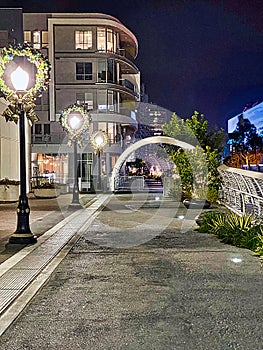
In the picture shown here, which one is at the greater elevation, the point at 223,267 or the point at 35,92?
the point at 35,92

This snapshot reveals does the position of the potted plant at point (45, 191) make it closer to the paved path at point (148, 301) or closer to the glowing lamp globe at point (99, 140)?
the glowing lamp globe at point (99, 140)

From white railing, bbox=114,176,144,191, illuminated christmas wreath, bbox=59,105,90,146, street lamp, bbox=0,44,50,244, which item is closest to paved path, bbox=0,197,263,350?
street lamp, bbox=0,44,50,244

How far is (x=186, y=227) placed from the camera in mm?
15039

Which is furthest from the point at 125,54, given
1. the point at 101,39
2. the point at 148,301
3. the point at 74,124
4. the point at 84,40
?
the point at 148,301

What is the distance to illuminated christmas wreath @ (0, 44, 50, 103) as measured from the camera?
12.2 metres

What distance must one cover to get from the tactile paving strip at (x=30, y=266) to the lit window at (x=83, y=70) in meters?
41.9

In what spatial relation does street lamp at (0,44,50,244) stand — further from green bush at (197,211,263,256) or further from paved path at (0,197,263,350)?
green bush at (197,211,263,256)

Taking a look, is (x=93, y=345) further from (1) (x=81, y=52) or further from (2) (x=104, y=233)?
(1) (x=81, y=52)

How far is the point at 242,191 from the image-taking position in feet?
56.2

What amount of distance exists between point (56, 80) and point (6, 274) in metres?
48.3

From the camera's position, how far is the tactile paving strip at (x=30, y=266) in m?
7.42

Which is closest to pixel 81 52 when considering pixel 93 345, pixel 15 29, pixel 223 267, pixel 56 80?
pixel 56 80

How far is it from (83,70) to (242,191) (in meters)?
40.9

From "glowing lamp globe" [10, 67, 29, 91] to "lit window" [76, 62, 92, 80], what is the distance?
44107mm
